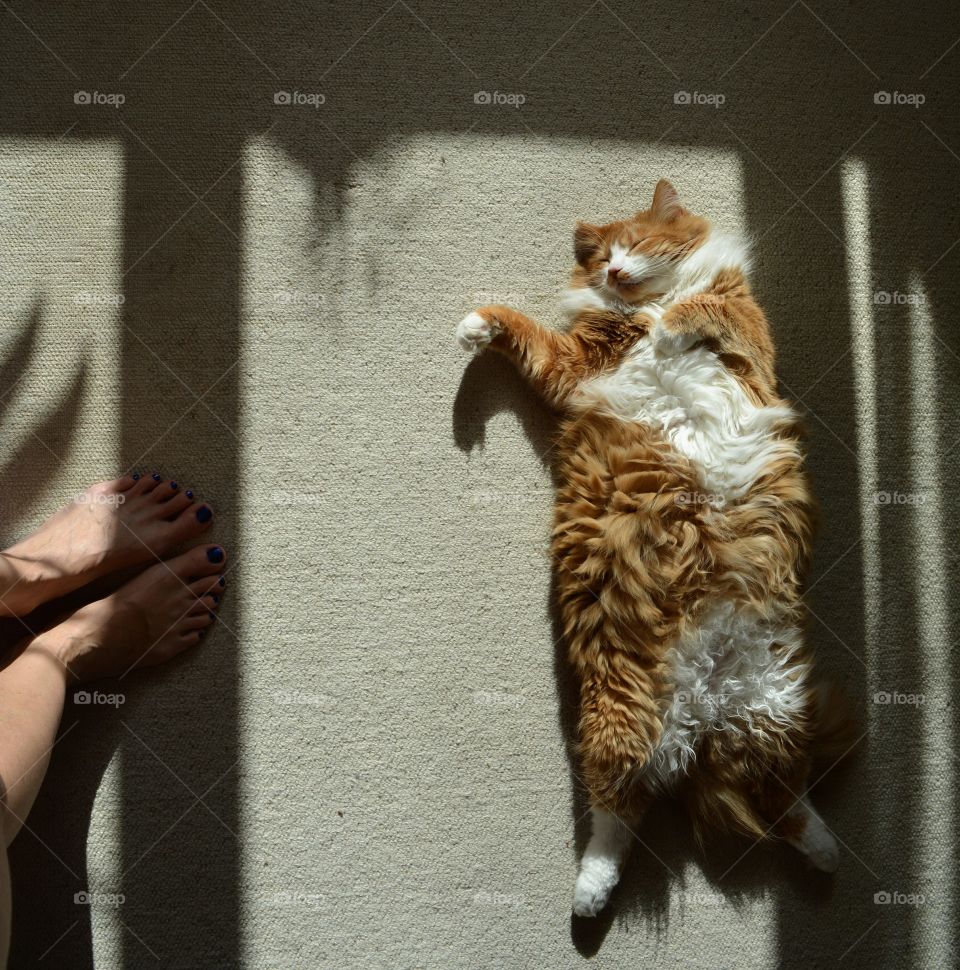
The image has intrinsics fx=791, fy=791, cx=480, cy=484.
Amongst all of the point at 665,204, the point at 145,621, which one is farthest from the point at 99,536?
the point at 665,204

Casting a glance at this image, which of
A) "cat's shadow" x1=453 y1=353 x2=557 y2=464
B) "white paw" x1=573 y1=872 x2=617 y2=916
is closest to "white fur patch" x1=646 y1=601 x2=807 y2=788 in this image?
"white paw" x1=573 y1=872 x2=617 y2=916

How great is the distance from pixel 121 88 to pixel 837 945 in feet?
7.65

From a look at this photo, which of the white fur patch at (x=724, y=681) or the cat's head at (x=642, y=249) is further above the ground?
the cat's head at (x=642, y=249)

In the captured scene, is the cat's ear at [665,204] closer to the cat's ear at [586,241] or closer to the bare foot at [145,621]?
the cat's ear at [586,241]

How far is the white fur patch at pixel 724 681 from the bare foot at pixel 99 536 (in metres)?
1.00

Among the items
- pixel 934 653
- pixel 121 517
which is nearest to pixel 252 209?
pixel 121 517

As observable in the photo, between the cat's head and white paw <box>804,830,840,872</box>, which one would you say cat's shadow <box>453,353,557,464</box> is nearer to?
the cat's head

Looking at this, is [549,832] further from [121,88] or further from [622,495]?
[121,88]

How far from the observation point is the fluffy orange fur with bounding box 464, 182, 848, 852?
1.41 m

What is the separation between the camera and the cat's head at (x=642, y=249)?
1.56 metres

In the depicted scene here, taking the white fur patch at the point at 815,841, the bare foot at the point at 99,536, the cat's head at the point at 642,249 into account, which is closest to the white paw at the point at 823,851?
the white fur patch at the point at 815,841

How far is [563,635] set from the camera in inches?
62.2

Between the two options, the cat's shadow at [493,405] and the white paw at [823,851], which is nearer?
the white paw at [823,851]

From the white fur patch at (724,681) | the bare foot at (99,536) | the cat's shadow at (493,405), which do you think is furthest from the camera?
the cat's shadow at (493,405)
